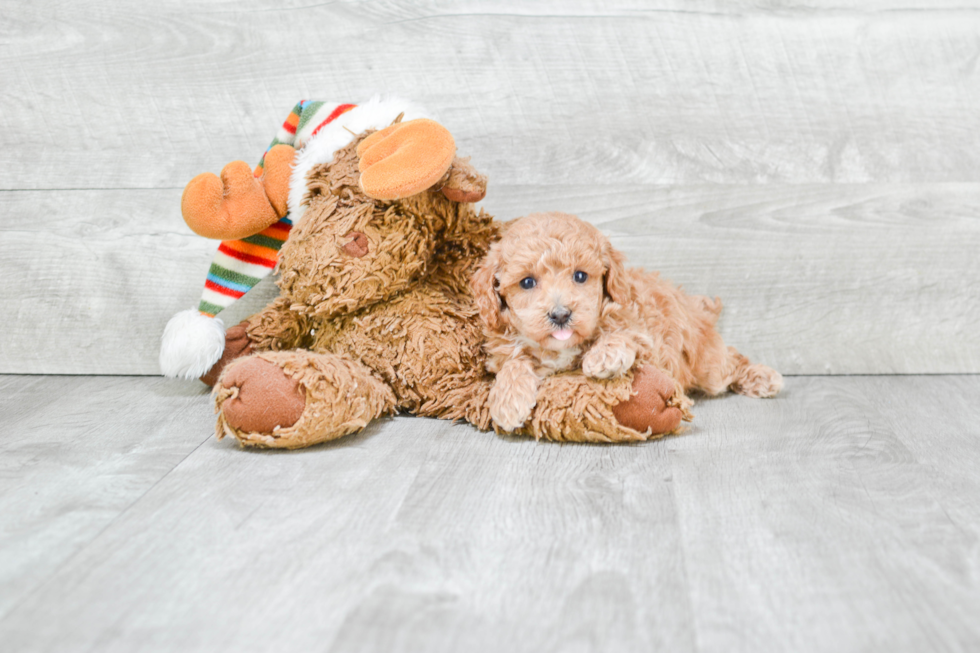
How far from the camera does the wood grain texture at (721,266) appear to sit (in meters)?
1.77

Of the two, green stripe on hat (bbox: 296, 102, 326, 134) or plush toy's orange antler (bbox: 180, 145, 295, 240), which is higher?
green stripe on hat (bbox: 296, 102, 326, 134)

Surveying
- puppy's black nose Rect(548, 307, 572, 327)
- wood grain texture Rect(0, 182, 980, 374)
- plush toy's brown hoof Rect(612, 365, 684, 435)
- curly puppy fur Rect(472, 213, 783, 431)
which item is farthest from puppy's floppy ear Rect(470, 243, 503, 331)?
wood grain texture Rect(0, 182, 980, 374)

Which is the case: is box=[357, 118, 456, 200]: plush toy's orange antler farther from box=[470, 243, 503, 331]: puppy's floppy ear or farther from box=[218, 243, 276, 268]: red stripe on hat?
box=[218, 243, 276, 268]: red stripe on hat

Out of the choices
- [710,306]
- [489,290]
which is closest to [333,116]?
[489,290]

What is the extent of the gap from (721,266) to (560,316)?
0.68 meters

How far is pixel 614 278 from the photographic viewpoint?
1.33 m

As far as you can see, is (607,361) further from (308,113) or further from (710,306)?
(308,113)

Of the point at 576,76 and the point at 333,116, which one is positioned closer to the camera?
the point at 333,116

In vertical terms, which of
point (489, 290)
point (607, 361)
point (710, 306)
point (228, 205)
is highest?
point (228, 205)

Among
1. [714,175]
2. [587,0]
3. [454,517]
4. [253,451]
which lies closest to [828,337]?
[714,175]

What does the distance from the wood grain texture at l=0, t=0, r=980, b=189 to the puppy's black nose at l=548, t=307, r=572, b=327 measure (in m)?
0.59

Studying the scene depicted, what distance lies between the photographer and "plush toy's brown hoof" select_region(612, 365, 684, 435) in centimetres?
130

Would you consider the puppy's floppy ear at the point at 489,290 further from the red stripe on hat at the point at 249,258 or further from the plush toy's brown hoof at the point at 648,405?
the red stripe on hat at the point at 249,258

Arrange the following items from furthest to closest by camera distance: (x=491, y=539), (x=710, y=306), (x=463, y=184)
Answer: (x=710, y=306) → (x=463, y=184) → (x=491, y=539)
